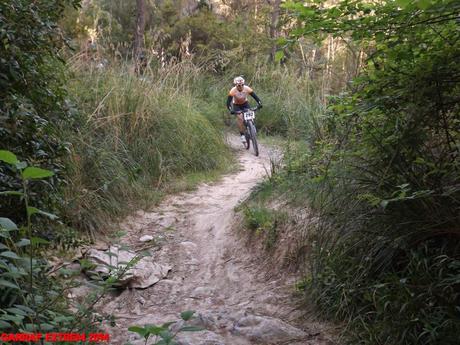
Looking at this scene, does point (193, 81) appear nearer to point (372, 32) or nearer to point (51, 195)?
point (51, 195)

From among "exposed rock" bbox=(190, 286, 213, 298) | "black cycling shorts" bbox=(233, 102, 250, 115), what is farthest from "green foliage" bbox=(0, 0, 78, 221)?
"black cycling shorts" bbox=(233, 102, 250, 115)

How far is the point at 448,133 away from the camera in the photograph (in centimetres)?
283

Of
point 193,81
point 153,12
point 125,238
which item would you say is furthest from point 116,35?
point 125,238

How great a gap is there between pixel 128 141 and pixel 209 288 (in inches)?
122

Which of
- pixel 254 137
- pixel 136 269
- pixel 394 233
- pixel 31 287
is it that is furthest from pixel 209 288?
pixel 254 137

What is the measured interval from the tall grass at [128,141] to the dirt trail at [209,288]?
46 cm

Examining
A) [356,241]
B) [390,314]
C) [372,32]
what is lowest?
[390,314]

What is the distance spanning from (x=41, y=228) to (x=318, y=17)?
2.36 meters

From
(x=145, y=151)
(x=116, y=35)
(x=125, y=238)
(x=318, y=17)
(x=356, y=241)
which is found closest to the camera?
(x=318, y=17)

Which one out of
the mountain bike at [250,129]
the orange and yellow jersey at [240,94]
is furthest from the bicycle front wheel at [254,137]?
the orange and yellow jersey at [240,94]

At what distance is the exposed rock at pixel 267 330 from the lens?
122 inches

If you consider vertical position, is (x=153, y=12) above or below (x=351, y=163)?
above

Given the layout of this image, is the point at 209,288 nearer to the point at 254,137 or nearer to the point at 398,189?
the point at 398,189

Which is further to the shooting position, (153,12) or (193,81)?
(153,12)
